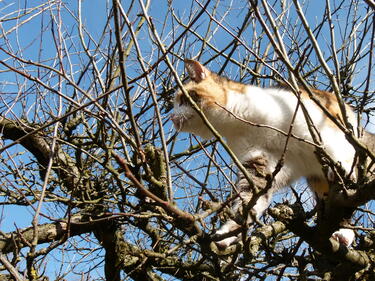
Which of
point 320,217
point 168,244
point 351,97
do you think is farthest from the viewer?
point 351,97

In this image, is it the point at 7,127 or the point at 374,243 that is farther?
the point at 7,127

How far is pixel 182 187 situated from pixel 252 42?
1.61 metres

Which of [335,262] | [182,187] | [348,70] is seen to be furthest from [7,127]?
[348,70]

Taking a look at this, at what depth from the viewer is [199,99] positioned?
148 inches

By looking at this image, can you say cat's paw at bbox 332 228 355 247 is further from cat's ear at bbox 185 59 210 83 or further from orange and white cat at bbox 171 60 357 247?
cat's ear at bbox 185 59 210 83

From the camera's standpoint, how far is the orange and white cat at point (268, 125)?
3.17m

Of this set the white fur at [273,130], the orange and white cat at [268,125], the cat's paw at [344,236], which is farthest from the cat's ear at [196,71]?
the cat's paw at [344,236]

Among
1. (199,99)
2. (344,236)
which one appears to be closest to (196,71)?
(199,99)

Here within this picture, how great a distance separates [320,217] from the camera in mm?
2438

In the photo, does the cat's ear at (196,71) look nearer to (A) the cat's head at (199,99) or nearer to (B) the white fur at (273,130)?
(A) the cat's head at (199,99)

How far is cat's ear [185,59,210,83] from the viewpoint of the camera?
378 cm

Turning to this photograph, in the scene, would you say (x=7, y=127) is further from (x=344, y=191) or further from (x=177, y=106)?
(x=344, y=191)

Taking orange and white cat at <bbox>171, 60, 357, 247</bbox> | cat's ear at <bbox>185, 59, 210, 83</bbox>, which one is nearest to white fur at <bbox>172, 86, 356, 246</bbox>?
orange and white cat at <bbox>171, 60, 357, 247</bbox>

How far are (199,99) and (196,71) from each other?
0.24 m
